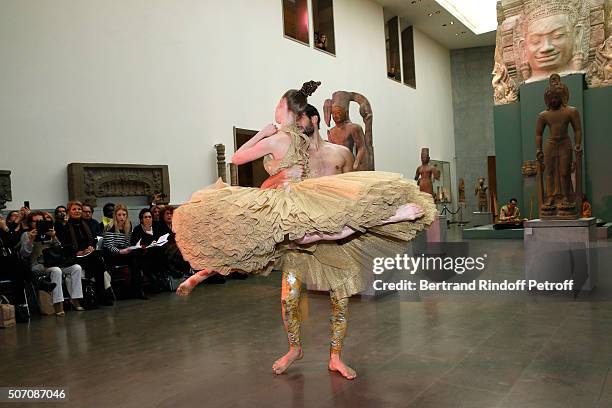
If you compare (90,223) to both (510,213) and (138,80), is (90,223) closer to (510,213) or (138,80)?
(138,80)

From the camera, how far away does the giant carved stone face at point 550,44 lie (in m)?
11.8

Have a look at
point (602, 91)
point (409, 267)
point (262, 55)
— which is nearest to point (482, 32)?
point (602, 91)

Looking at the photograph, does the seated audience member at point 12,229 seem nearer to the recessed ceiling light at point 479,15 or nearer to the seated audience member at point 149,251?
the seated audience member at point 149,251

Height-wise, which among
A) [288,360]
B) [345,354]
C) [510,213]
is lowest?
[345,354]

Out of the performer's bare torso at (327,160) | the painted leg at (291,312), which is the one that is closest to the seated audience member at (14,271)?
the performer's bare torso at (327,160)

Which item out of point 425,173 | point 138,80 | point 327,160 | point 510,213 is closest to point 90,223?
point 138,80

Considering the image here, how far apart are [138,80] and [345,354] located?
282 inches

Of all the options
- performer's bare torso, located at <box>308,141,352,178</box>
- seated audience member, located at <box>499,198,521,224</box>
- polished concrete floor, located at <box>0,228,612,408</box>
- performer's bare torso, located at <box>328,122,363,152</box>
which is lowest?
polished concrete floor, located at <box>0,228,612,408</box>

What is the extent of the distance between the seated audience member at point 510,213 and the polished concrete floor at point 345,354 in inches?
254

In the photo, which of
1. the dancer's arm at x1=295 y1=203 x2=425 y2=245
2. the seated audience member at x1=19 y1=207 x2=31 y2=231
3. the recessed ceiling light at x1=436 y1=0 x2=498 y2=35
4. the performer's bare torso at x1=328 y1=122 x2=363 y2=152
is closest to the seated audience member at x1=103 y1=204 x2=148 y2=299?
the seated audience member at x1=19 y1=207 x2=31 y2=231

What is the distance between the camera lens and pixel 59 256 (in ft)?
20.1

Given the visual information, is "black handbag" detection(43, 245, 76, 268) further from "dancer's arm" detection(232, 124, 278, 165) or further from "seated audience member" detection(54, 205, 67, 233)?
"dancer's arm" detection(232, 124, 278, 165)

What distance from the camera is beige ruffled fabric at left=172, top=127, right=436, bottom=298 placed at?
2.74m

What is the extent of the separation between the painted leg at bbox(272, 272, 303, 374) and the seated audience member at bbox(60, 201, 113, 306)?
12.8 ft
